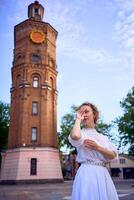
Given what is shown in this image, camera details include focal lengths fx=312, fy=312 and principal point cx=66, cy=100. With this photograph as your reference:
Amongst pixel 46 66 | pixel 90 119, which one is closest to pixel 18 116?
pixel 46 66

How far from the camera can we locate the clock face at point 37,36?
4584 cm

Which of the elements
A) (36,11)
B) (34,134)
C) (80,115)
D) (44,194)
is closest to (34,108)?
(34,134)

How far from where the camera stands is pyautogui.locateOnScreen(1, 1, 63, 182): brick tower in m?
40.4

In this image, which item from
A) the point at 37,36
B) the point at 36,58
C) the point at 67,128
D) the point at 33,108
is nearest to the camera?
the point at 33,108

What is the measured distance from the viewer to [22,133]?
135ft

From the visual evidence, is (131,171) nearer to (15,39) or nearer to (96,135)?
(15,39)

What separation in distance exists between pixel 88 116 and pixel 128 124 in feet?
134

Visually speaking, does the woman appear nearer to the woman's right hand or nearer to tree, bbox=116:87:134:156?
the woman's right hand

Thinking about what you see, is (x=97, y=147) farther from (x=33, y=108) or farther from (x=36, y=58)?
(x=36, y=58)

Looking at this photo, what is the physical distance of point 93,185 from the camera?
350 cm

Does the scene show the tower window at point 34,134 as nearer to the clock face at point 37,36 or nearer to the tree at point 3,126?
the clock face at point 37,36

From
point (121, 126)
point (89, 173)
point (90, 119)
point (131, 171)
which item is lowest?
point (131, 171)

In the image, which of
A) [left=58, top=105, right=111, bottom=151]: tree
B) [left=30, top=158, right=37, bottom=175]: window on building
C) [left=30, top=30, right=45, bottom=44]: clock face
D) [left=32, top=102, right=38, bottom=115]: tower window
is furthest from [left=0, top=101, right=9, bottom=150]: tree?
[left=30, top=30, right=45, bottom=44]: clock face

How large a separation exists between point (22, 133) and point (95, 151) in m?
38.2
